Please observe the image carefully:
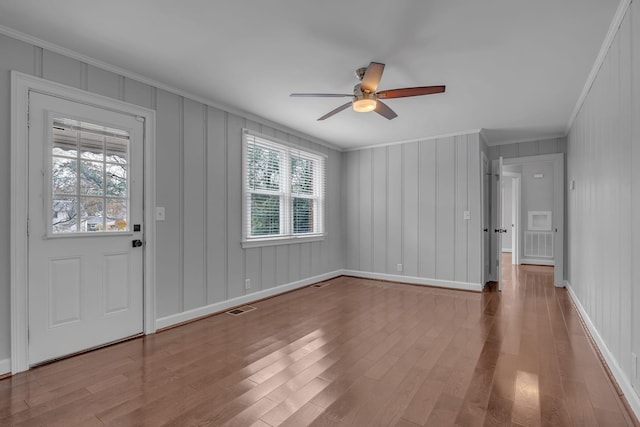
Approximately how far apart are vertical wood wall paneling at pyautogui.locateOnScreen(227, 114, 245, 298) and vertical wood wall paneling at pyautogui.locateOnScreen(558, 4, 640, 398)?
359 cm

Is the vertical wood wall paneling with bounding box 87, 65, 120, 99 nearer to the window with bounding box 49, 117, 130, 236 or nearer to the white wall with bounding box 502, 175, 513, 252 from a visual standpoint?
the window with bounding box 49, 117, 130, 236

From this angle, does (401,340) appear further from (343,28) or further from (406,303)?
(343,28)

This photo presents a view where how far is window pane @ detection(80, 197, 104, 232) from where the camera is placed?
2684mm

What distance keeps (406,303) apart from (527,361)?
1748mm

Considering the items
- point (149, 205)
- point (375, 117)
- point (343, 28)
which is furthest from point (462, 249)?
point (149, 205)

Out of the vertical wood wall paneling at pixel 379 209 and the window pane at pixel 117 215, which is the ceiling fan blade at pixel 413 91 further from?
the vertical wood wall paneling at pixel 379 209

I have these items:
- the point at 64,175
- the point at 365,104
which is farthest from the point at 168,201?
the point at 365,104

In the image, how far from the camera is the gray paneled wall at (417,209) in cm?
491

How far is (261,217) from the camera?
4.43 meters

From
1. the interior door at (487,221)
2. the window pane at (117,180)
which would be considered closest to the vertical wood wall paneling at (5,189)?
the window pane at (117,180)

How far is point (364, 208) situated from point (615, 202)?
3.90 metres

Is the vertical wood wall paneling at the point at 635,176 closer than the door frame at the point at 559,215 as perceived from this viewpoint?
Yes

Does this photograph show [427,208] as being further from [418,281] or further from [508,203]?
[508,203]

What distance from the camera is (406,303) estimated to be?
13.7ft
